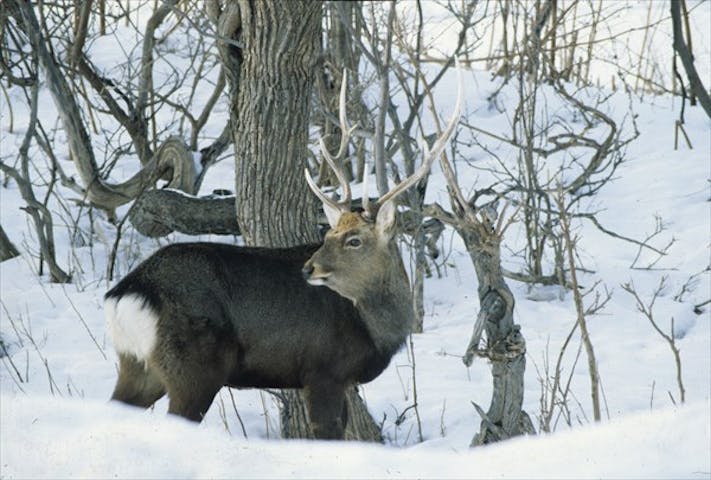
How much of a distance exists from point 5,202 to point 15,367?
4177 mm

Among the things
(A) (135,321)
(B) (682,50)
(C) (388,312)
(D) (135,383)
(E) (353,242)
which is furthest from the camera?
(C) (388,312)

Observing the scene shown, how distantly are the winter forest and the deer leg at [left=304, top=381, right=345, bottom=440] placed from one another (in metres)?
0.01

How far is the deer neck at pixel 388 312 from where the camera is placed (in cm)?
642

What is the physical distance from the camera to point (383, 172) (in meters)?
5.84

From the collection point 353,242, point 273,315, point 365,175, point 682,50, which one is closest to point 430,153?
point 365,175

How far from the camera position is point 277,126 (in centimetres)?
674

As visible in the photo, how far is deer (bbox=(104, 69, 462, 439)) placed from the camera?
19.3 ft

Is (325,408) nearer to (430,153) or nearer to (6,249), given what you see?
(430,153)

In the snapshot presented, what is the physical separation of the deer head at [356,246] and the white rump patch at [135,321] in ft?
2.88

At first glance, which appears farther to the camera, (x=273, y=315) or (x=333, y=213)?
(x=333, y=213)

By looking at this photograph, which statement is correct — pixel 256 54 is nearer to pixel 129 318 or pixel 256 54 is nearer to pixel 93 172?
pixel 129 318

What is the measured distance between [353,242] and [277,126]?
0.92 m

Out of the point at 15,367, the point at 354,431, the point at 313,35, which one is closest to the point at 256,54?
the point at 313,35

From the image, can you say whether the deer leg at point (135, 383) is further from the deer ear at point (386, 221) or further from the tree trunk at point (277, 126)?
the deer ear at point (386, 221)
